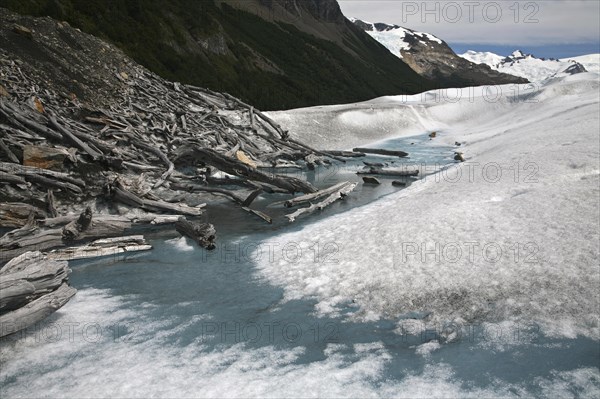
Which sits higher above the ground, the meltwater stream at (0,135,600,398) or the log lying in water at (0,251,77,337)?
the log lying in water at (0,251,77,337)

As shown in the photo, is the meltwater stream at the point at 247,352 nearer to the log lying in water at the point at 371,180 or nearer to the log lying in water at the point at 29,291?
the log lying in water at the point at 29,291

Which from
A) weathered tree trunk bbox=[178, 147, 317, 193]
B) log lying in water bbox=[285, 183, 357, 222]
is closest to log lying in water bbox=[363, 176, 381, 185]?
log lying in water bbox=[285, 183, 357, 222]

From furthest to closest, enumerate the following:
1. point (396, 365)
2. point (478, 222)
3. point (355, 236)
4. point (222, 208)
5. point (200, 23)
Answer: point (200, 23) < point (222, 208) < point (355, 236) < point (478, 222) < point (396, 365)

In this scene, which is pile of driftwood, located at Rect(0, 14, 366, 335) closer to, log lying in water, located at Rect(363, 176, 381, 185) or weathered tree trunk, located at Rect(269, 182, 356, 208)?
weathered tree trunk, located at Rect(269, 182, 356, 208)

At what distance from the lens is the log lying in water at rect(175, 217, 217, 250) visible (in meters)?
11.4

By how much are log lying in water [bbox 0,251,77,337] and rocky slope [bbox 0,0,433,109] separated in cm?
3688

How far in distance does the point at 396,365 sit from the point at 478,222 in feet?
18.9

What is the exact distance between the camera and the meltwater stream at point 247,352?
5742mm

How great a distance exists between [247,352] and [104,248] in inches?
236

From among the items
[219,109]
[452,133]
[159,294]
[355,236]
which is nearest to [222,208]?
[355,236]

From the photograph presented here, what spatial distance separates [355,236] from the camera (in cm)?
1143

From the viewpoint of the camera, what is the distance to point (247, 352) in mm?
6633

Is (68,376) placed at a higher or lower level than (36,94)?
lower

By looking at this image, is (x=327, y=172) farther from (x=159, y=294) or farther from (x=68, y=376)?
(x=68, y=376)
